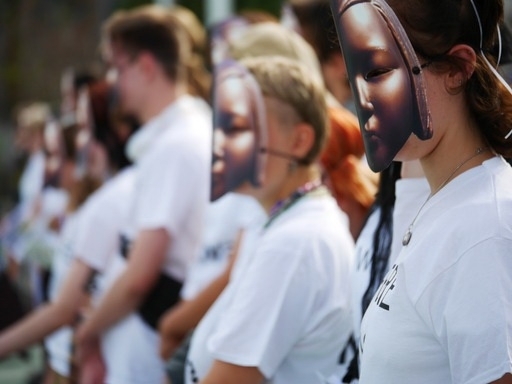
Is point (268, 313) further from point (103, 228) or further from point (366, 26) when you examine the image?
point (103, 228)

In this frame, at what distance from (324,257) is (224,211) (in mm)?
1395

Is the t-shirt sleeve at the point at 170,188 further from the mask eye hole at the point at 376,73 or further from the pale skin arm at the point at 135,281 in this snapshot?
the mask eye hole at the point at 376,73

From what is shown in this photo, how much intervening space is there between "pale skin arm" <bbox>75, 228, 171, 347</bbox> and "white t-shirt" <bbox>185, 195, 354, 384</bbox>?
1217 millimetres

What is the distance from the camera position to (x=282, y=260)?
9.55ft

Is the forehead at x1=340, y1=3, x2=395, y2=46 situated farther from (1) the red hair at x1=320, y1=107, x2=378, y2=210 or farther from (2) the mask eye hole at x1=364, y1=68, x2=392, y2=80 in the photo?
(1) the red hair at x1=320, y1=107, x2=378, y2=210

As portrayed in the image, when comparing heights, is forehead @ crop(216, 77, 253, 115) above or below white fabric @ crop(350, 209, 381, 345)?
above

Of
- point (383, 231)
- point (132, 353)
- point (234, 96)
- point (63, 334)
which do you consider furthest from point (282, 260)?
point (63, 334)

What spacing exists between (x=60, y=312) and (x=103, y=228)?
47cm

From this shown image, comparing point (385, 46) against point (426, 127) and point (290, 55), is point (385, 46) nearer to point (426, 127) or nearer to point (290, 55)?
point (426, 127)

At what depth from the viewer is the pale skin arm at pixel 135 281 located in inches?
170

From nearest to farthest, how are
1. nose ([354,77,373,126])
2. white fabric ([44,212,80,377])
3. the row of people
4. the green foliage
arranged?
the row of people
nose ([354,77,373,126])
white fabric ([44,212,80,377])
the green foliage

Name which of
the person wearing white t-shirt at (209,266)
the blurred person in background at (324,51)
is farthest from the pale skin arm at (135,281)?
the blurred person in background at (324,51)

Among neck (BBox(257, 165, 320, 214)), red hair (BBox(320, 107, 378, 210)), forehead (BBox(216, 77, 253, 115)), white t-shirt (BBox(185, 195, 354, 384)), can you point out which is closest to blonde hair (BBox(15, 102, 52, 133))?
red hair (BBox(320, 107, 378, 210))

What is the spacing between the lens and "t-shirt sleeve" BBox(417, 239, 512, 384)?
186 centimetres
